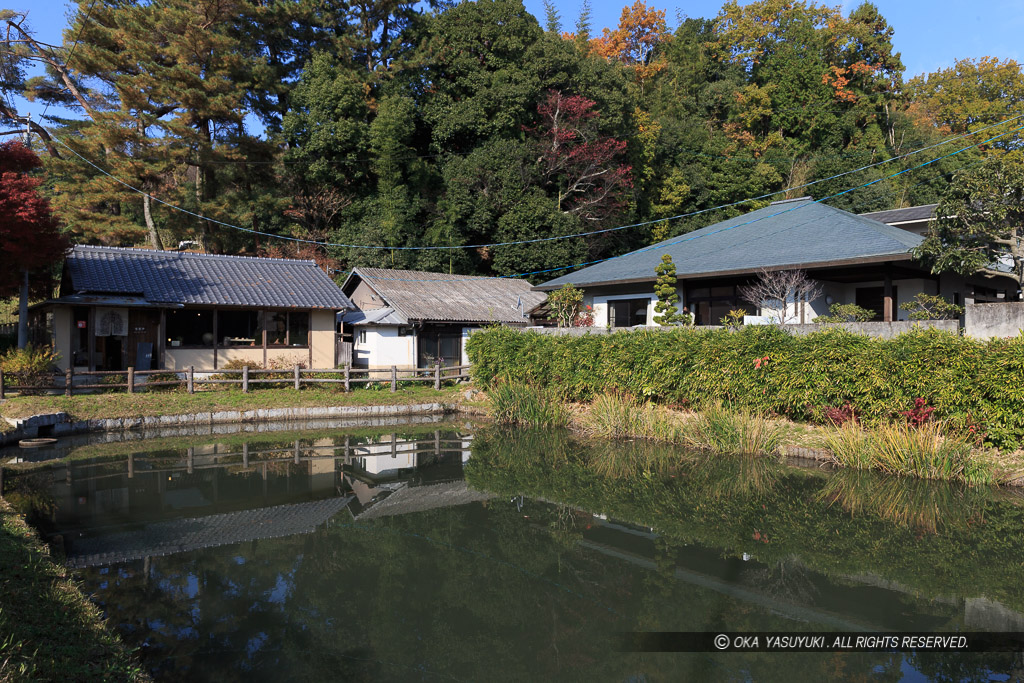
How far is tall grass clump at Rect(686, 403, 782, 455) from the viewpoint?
11.9 m

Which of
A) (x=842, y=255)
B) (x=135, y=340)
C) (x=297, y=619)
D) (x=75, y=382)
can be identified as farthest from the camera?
(x=135, y=340)

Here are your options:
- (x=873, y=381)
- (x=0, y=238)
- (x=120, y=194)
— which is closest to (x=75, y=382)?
(x=0, y=238)

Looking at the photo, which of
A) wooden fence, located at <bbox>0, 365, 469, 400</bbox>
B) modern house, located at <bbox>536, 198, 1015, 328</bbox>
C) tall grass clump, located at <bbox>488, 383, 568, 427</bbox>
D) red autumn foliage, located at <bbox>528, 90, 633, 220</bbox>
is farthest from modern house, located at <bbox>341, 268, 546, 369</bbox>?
red autumn foliage, located at <bbox>528, 90, 633, 220</bbox>

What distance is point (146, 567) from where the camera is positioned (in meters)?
6.38

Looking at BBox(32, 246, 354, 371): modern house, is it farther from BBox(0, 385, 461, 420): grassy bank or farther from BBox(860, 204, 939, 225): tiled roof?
BBox(860, 204, 939, 225): tiled roof

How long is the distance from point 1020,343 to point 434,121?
29.8 metres

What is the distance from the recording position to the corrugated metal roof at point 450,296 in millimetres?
23812

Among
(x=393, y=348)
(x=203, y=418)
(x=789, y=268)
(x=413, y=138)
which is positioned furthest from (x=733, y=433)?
(x=413, y=138)

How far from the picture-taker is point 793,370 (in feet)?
41.0

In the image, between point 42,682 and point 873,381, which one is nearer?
point 42,682

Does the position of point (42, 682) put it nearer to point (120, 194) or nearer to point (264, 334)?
point (264, 334)

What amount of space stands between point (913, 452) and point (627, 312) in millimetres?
13073

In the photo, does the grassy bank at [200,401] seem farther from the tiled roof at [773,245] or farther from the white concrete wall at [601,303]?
the tiled roof at [773,245]

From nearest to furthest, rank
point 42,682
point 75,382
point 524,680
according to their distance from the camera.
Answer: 1. point 42,682
2. point 524,680
3. point 75,382
